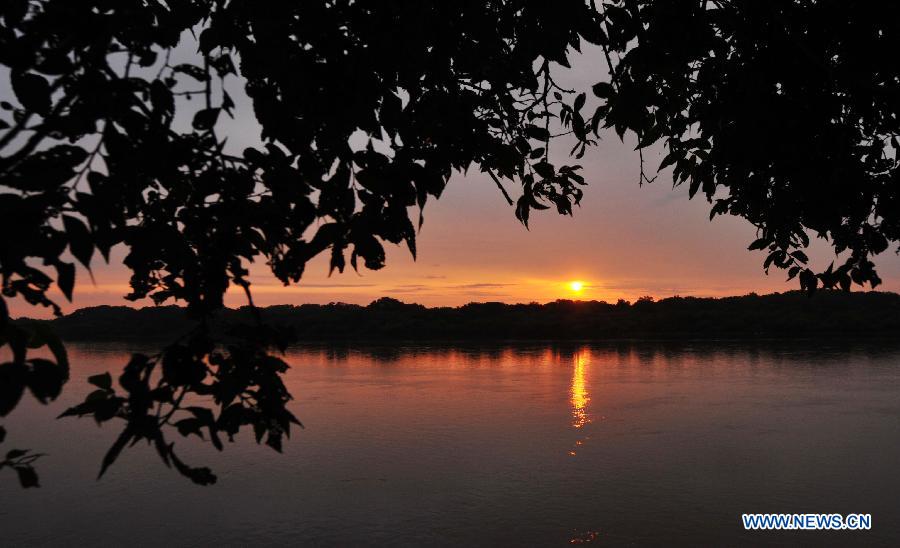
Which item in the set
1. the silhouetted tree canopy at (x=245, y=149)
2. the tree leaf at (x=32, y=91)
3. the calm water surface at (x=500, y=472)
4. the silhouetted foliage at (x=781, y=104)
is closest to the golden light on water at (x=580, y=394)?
the calm water surface at (x=500, y=472)

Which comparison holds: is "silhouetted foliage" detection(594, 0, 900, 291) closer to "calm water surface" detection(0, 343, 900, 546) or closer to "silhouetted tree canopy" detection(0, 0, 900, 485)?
"silhouetted tree canopy" detection(0, 0, 900, 485)

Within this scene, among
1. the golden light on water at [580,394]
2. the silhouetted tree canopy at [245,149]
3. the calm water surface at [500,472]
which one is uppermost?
the silhouetted tree canopy at [245,149]

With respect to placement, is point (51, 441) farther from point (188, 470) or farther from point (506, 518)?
point (188, 470)

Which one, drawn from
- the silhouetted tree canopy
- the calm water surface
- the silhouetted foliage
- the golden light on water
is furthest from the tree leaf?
the golden light on water

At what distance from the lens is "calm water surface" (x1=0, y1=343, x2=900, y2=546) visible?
14.2 m

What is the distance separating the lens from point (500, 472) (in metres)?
18.3

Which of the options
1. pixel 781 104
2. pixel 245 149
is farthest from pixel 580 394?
pixel 245 149

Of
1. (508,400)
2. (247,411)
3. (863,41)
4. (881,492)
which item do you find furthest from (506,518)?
(508,400)

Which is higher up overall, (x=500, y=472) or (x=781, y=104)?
(x=781, y=104)

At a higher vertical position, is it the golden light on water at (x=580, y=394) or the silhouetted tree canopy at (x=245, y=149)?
the silhouetted tree canopy at (x=245, y=149)

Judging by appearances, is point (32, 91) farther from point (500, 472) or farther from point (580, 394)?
point (580, 394)

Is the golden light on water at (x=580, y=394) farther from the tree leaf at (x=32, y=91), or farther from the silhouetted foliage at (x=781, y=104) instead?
the tree leaf at (x=32, y=91)

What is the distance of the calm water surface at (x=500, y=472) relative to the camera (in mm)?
14242

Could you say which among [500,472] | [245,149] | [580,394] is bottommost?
[500,472]
